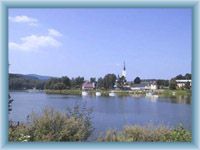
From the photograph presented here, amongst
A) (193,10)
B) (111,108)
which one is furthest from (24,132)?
(193,10)

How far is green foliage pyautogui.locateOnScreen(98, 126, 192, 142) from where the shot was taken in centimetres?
609

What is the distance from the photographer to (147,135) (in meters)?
6.27

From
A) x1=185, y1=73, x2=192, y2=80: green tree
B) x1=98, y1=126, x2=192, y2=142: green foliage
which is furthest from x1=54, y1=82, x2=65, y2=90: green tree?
x1=185, y1=73, x2=192, y2=80: green tree

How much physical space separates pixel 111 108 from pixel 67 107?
81cm

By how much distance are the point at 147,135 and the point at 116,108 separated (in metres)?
1.12

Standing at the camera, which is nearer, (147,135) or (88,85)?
(147,135)

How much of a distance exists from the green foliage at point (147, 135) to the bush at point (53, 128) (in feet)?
1.39

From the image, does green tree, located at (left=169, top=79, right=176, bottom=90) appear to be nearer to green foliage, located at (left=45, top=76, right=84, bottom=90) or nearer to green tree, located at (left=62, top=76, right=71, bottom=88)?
green foliage, located at (left=45, top=76, right=84, bottom=90)

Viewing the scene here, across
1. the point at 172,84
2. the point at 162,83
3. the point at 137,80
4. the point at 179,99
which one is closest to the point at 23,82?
the point at 137,80

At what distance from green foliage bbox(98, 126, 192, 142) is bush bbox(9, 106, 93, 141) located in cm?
42

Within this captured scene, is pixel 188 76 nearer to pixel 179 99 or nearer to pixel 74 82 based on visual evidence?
pixel 179 99

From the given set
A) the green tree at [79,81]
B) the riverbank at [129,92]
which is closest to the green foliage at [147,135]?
the riverbank at [129,92]

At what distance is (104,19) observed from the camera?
6.34m

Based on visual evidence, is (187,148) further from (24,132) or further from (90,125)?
(24,132)
